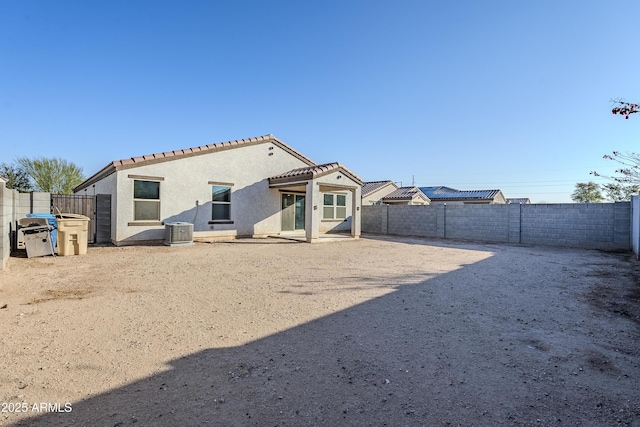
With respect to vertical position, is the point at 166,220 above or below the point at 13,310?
Answer: above

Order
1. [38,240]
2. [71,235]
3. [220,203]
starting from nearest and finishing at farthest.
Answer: [38,240]
[71,235]
[220,203]

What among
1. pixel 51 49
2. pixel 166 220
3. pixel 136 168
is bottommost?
pixel 166 220

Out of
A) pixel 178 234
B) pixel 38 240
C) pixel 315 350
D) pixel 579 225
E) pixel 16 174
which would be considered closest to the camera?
pixel 315 350

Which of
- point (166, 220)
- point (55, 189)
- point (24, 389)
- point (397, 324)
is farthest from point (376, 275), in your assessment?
point (55, 189)

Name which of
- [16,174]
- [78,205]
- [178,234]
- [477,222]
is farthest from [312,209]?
[16,174]

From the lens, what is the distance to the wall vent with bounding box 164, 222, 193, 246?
1189 centimetres

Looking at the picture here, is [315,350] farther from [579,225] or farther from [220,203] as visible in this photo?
[579,225]

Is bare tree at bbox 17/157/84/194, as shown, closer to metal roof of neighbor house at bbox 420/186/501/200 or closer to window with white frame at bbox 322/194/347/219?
window with white frame at bbox 322/194/347/219

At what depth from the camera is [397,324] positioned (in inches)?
162

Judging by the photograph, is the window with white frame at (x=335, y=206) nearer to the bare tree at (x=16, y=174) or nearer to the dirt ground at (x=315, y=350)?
the dirt ground at (x=315, y=350)

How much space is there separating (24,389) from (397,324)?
3.75m

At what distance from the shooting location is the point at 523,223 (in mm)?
14695

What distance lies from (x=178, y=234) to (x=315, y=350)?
1020 centimetres

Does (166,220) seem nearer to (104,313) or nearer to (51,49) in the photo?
(51,49)
